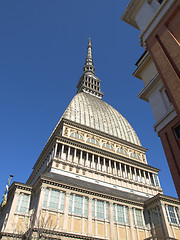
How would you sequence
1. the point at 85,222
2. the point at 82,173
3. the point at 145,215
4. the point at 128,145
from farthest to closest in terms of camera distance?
the point at 128,145, the point at 82,173, the point at 145,215, the point at 85,222

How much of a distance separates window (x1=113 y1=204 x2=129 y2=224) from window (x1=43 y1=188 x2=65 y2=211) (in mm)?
9196

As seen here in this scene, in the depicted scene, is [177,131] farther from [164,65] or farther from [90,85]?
[90,85]

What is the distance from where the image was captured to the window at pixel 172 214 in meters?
32.5

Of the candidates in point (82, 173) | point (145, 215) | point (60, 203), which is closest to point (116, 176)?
point (82, 173)

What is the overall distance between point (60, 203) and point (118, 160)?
22193mm

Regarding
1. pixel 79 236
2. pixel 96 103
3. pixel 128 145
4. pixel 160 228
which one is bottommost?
pixel 79 236

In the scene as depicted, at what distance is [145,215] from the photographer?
117 ft

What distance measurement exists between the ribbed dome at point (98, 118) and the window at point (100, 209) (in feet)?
90.1

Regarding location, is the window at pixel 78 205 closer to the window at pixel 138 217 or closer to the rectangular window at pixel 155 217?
the window at pixel 138 217

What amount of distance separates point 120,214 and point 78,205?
761cm

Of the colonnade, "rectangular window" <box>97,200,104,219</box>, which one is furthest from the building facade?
the colonnade

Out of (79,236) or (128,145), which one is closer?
(79,236)

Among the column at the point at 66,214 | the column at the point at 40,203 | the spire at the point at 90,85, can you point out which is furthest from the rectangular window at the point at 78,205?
the spire at the point at 90,85

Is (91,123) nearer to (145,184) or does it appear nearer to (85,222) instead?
(145,184)
